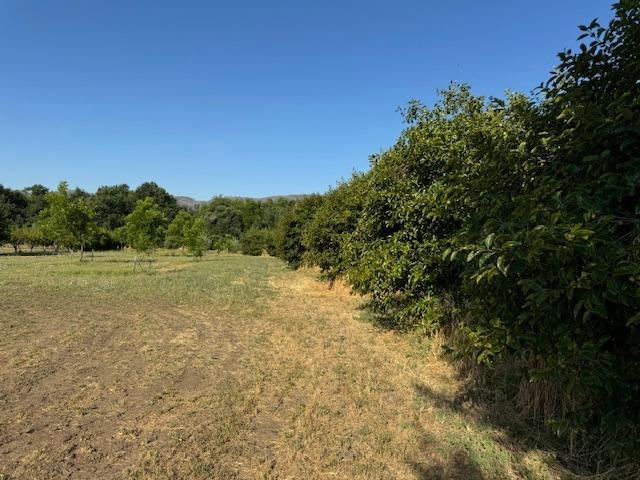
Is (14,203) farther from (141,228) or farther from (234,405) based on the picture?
(234,405)

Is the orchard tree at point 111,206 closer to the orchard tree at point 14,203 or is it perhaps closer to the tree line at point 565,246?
the orchard tree at point 14,203

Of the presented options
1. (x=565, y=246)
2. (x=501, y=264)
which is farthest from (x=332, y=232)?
(x=565, y=246)

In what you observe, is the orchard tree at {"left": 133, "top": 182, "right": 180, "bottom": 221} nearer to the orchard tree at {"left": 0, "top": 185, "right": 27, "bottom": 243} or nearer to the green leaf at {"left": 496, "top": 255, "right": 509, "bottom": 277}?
the orchard tree at {"left": 0, "top": 185, "right": 27, "bottom": 243}

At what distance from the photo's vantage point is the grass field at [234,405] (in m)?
3.64

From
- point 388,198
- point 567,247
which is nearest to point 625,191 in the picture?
point 567,247

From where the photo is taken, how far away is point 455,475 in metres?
3.49

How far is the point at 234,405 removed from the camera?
493 centimetres

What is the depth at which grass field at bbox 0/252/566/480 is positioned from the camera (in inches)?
143

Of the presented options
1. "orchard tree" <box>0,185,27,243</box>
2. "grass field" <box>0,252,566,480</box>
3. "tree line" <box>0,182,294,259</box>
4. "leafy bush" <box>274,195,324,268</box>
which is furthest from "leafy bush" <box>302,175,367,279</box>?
"orchard tree" <box>0,185,27,243</box>

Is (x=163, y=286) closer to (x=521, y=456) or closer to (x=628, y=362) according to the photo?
(x=521, y=456)

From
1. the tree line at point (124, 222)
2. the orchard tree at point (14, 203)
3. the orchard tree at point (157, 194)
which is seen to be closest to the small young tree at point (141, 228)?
the tree line at point (124, 222)

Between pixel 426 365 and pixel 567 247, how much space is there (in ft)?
16.5

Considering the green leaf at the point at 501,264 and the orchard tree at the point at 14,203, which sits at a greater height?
the orchard tree at the point at 14,203

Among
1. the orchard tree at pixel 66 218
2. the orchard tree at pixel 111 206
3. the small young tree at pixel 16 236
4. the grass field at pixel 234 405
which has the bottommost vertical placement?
the grass field at pixel 234 405
